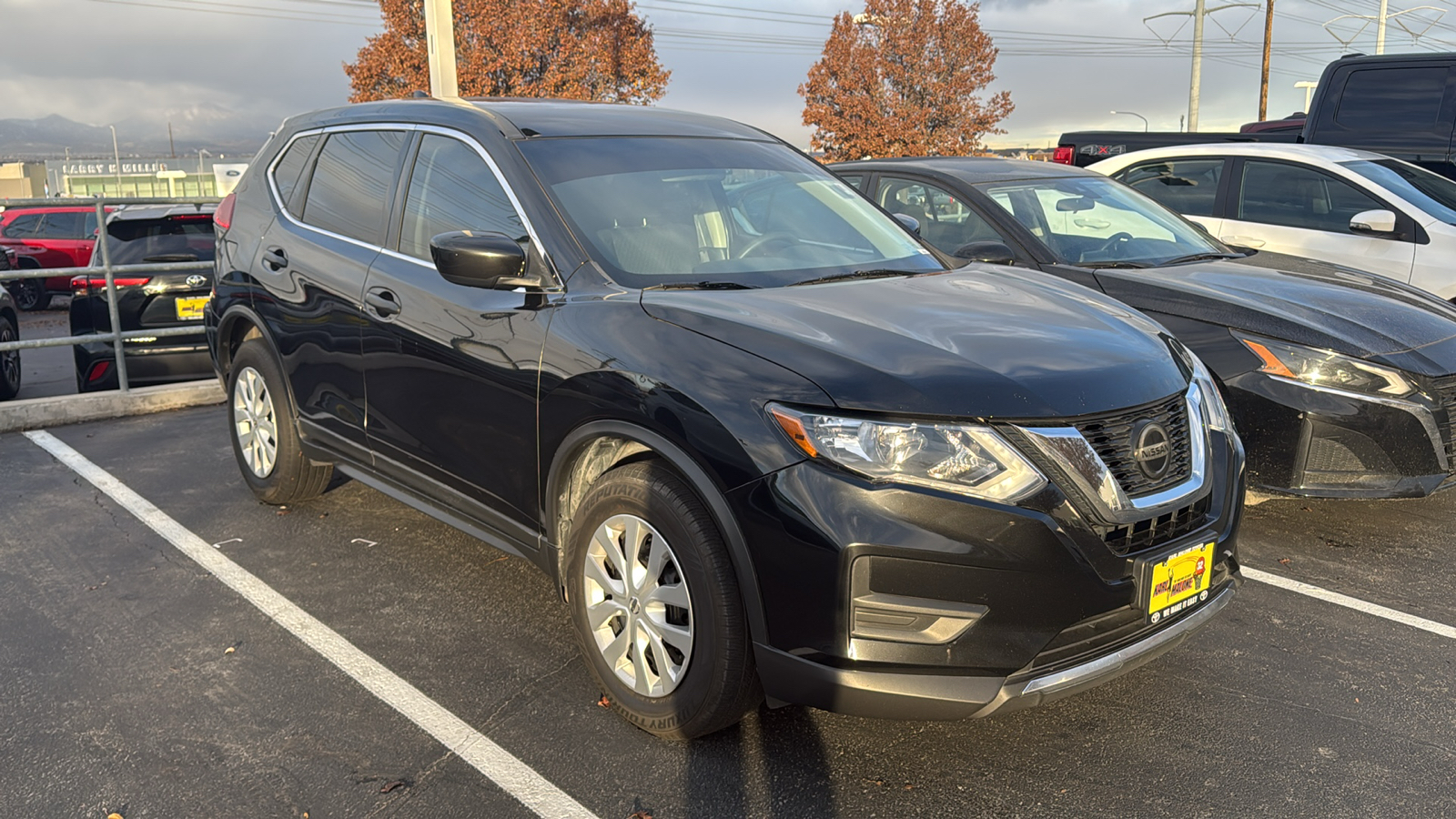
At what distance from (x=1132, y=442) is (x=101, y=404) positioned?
6.86 m

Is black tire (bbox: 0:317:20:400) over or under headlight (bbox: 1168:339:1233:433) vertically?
under

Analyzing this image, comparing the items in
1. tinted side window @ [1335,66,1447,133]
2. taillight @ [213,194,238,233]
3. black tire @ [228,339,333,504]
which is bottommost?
black tire @ [228,339,333,504]

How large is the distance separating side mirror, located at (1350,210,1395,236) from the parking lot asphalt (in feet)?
Result: 8.90

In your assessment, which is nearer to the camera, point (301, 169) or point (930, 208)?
point (301, 169)

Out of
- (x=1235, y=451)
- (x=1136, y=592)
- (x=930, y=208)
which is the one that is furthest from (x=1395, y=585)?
(x=930, y=208)

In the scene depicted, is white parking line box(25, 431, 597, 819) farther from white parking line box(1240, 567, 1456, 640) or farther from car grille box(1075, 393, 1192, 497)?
white parking line box(1240, 567, 1456, 640)

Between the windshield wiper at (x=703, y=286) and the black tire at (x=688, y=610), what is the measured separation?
598 millimetres

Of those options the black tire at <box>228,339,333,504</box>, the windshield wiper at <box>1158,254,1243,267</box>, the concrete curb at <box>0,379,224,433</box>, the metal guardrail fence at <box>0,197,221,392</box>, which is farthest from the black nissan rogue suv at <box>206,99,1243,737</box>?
the concrete curb at <box>0,379,224,433</box>

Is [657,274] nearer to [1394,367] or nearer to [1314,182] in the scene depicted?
[1394,367]

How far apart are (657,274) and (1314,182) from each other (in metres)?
5.72

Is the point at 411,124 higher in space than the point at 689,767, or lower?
higher

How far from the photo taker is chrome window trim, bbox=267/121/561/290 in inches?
143

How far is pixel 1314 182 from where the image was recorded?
7348mm

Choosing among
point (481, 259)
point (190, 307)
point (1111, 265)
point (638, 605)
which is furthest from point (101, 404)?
point (1111, 265)
